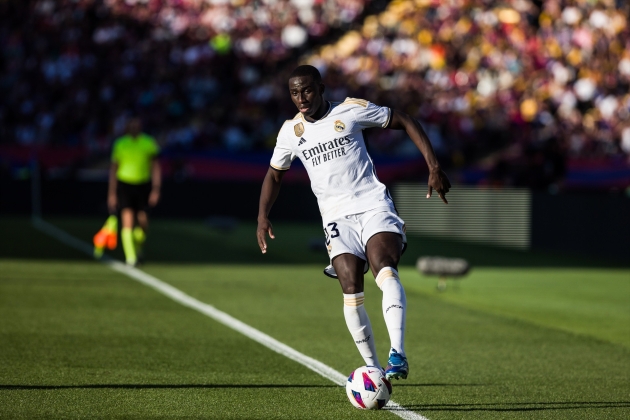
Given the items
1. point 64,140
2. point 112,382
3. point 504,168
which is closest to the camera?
point 112,382

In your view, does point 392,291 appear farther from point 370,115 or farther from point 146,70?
point 146,70

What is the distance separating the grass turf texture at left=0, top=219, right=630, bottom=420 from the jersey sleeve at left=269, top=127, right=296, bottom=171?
57.9 inches

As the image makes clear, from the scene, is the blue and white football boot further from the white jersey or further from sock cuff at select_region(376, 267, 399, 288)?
the white jersey

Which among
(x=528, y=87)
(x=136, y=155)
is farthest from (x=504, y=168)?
(x=136, y=155)

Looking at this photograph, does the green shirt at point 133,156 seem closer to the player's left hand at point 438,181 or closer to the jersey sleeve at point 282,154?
the jersey sleeve at point 282,154

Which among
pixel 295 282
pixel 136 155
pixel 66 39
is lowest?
pixel 295 282

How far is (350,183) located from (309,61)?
2675 centimetres

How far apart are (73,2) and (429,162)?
28.7 meters

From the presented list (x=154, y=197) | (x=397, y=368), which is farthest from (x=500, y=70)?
(x=397, y=368)

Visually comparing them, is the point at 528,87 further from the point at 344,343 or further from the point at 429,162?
the point at 429,162

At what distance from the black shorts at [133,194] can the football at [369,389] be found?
10.6m

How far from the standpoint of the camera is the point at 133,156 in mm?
16297

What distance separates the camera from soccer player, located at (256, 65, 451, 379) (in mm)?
6555

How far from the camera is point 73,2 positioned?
33.2 m
